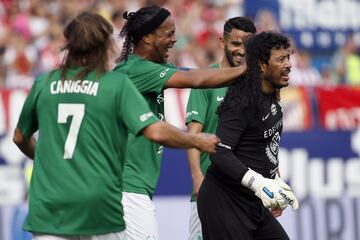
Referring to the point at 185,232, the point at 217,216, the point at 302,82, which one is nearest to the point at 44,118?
the point at 217,216

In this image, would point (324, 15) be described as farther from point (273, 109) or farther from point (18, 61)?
point (273, 109)

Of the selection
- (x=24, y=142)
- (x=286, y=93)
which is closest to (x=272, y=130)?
(x=24, y=142)

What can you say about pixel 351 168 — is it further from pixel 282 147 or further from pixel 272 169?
pixel 272 169

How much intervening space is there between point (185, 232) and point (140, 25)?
15.2ft

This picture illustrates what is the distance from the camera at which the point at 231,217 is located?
24.1ft

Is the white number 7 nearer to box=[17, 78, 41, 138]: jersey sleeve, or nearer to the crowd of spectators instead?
box=[17, 78, 41, 138]: jersey sleeve

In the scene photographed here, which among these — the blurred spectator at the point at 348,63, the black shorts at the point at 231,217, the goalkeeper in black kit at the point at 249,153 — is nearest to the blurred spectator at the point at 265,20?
the blurred spectator at the point at 348,63

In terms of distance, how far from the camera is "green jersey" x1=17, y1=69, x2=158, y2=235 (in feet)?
19.5

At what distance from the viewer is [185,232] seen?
11594 mm

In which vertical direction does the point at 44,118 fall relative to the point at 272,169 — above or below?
above

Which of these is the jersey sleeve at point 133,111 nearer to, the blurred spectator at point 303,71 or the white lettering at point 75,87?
the white lettering at point 75,87

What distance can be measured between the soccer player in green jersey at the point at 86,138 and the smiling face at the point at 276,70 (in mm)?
1542

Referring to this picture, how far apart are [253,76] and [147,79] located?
0.76 metres

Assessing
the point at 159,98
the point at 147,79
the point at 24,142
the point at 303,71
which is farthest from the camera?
the point at 303,71
